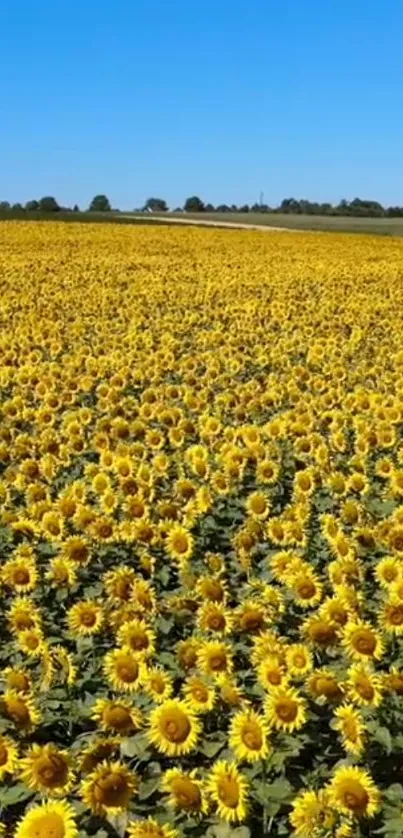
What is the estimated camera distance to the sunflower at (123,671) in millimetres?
3613

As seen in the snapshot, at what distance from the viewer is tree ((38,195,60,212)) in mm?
70787

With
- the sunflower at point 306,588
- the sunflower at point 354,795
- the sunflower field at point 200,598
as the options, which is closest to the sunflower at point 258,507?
the sunflower field at point 200,598

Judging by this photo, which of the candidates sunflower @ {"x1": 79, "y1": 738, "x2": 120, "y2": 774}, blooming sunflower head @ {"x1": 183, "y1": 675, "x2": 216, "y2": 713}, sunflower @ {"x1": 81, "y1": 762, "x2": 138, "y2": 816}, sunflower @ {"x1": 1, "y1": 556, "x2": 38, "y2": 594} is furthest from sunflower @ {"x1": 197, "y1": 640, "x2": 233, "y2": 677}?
sunflower @ {"x1": 1, "y1": 556, "x2": 38, "y2": 594}

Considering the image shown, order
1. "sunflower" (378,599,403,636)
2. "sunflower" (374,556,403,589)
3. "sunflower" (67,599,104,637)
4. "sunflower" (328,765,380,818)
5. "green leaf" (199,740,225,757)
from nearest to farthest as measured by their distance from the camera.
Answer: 1. "sunflower" (328,765,380,818)
2. "green leaf" (199,740,225,757)
3. "sunflower" (378,599,403,636)
4. "sunflower" (67,599,104,637)
5. "sunflower" (374,556,403,589)

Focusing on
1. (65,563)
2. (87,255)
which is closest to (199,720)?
(65,563)

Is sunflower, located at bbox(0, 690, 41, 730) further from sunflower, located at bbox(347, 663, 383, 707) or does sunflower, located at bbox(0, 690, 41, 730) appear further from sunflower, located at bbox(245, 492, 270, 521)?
sunflower, located at bbox(245, 492, 270, 521)

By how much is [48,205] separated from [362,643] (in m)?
71.7

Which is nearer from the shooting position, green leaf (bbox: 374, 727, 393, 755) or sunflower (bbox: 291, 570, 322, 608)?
green leaf (bbox: 374, 727, 393, 755)

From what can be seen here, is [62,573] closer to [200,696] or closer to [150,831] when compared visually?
[200,696]

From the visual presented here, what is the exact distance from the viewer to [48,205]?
7269 centimetres

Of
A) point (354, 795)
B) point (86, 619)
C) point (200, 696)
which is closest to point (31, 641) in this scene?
point (86, 619)

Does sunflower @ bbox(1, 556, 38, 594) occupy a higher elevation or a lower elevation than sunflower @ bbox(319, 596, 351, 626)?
lower

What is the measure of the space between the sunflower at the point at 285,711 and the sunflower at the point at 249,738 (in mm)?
79

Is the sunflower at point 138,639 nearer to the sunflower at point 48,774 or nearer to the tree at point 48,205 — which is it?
the sunflower at point 48,774
